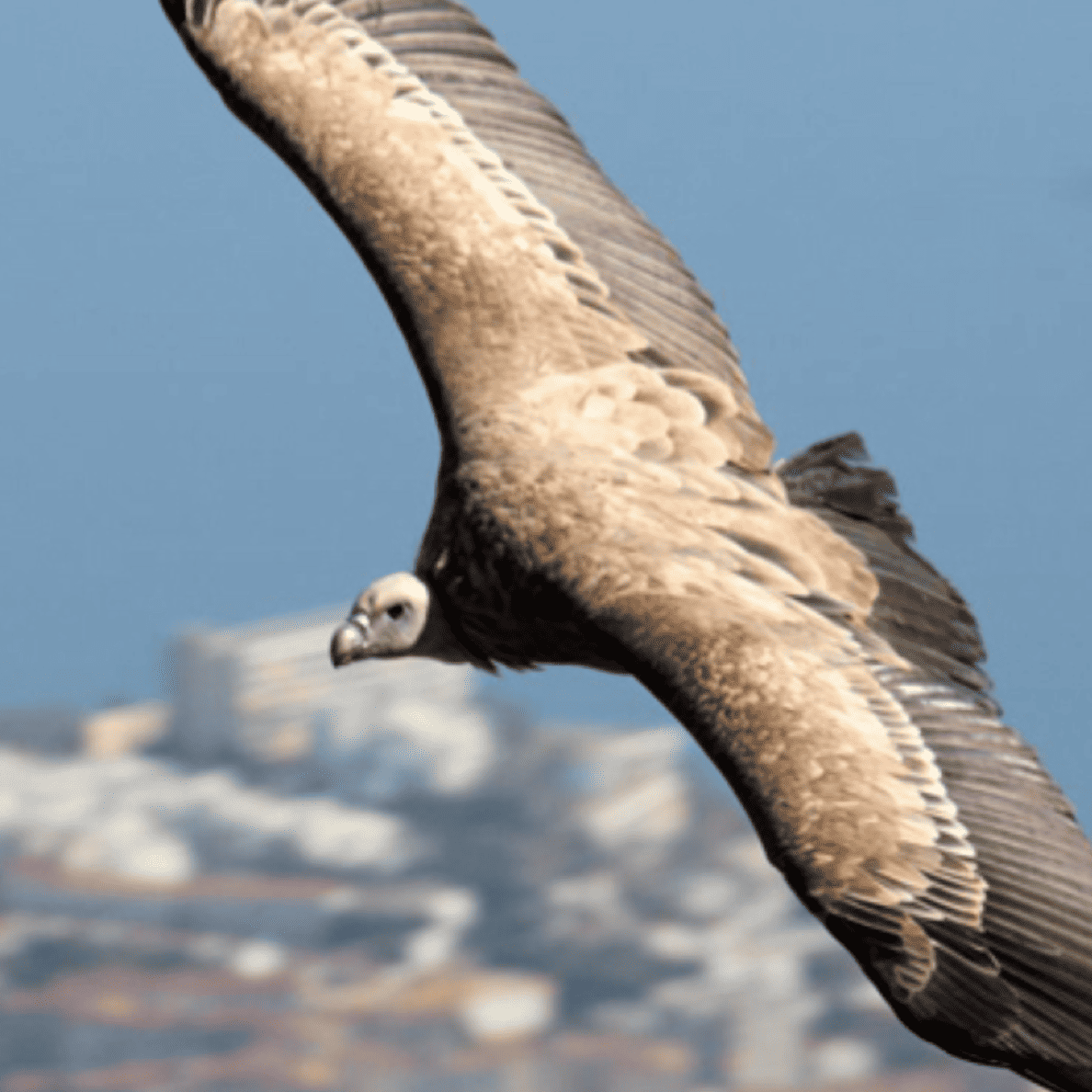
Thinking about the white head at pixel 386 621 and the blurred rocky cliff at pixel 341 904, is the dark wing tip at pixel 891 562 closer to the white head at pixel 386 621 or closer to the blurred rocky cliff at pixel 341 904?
the white head at pixel 386 621

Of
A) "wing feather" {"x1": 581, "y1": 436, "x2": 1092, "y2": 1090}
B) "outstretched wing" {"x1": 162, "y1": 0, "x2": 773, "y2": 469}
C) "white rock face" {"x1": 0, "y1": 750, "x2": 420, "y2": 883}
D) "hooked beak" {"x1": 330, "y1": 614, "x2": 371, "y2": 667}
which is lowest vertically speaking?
"white rock face" {"x1": 0, "y1": 750, "x2": 420, "y2": 883}

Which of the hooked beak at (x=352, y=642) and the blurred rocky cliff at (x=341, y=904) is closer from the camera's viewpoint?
the hooked beak at (x=352, y=642)

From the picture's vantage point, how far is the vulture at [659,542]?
496 inches

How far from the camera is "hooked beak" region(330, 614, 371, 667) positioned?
1527 centimetres

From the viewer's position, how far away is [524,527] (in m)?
14.5

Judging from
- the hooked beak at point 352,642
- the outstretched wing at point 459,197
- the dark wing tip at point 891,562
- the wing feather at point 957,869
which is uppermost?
the outstretched wing at point 459,197

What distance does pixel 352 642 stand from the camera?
15281mm

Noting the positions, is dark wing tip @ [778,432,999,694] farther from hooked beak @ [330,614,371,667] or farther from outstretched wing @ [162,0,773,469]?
hooked beak @ [330,614,371,667]

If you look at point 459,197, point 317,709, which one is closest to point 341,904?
point 317,709

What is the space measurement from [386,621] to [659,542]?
6.16 ft

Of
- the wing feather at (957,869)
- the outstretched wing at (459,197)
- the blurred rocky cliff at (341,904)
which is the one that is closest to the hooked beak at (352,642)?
the outstretched wing at (459,197)

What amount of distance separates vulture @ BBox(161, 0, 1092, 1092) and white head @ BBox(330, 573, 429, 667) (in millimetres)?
17

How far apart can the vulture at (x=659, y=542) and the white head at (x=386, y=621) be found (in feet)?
0.05

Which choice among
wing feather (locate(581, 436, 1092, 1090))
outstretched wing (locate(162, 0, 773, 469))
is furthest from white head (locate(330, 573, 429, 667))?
wing feather (locate(581, 436, 1092, 1090))
